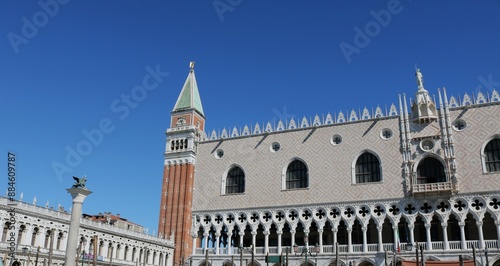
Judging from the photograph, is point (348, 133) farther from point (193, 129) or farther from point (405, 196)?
point (193, 129)

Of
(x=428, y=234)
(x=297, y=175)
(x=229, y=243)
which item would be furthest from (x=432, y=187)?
(x=229, y=243)

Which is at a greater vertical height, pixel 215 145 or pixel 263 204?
pixel 215 145

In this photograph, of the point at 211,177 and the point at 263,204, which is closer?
the point at 263,204

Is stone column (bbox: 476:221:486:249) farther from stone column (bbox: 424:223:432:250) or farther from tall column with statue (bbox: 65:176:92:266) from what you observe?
tall column with statue (bbox: 65:176:92:266)

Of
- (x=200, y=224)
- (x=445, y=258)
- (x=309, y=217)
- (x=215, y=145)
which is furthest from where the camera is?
(x=215, y=145)

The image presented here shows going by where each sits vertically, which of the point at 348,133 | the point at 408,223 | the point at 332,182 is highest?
the point at 348,133

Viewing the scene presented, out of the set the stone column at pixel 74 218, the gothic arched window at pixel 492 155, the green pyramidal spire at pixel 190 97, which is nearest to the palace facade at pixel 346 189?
the gothic arched window at pixel 492 155

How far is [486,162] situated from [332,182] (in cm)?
926

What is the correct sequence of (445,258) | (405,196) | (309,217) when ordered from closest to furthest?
(445,258), (405,196), (309,217)

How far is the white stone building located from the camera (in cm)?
2639

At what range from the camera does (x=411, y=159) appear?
29.6 meters

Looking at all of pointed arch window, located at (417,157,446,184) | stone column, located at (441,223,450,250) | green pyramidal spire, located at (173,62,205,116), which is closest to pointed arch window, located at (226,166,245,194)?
green pyramidal spire, located at (173,62,205,116)

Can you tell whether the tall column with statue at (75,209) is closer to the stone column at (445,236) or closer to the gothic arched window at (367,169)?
the gothic arched window at (367,169)

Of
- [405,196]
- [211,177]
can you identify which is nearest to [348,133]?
[405,196]
